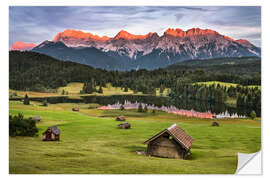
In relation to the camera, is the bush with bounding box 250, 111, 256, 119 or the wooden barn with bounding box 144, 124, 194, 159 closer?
the wooden barn with bounding box 144, 124, 194, 159

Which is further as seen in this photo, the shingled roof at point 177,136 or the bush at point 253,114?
the bush at point 253,114

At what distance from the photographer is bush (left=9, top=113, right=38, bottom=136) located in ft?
39.7

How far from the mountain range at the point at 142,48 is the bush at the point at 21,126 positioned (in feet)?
16.7

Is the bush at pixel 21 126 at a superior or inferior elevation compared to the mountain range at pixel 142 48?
inferior

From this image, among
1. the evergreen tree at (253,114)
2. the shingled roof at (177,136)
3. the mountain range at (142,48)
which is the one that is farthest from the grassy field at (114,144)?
the mountain range at (142,48)

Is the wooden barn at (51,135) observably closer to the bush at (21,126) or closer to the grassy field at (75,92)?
the bush at (21,126)

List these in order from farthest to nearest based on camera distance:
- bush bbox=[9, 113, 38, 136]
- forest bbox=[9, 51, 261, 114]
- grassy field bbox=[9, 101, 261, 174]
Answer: forest bbox=[9, 51, 261, 114] → bush bbox=[9, 113, 38, 136] → grassy field bbox=[9, 101, 261, 174]

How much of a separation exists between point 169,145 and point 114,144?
324 centimetres

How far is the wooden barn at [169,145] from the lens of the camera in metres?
10.9

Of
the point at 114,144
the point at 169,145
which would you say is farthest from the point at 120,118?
the point at 169,145

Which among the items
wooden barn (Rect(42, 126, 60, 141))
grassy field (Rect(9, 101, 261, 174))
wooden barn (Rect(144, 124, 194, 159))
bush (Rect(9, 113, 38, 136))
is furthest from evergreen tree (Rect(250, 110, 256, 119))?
bush (Rect(9, 113, 38, 136))

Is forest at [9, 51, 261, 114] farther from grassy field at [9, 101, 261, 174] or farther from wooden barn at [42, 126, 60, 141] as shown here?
wooden barn at [42, 126, 60, 141]

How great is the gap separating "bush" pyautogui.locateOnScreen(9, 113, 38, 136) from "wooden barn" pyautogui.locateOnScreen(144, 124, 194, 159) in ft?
19.7
